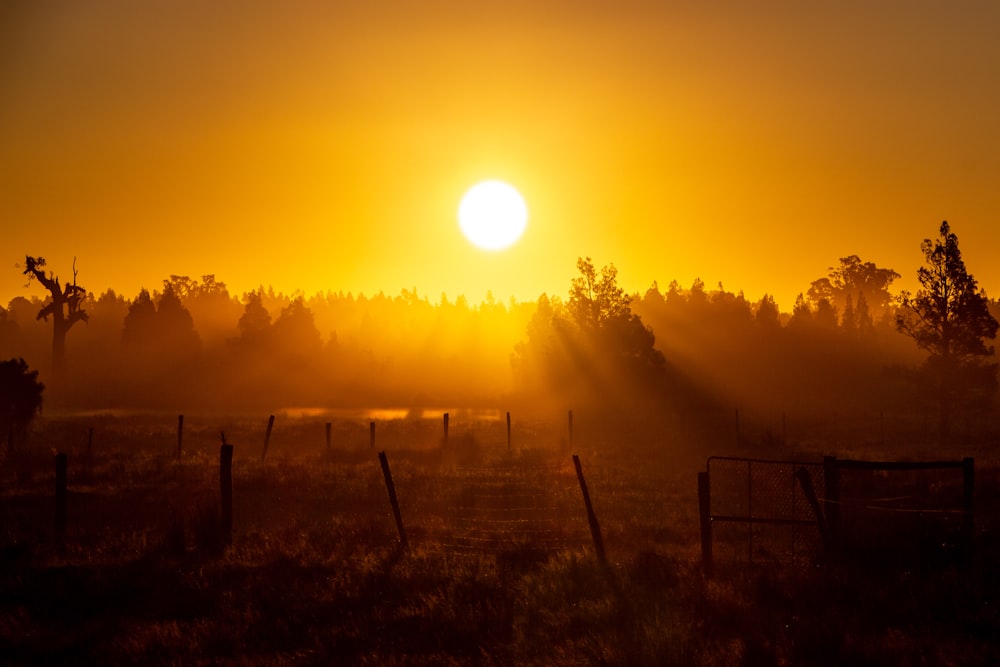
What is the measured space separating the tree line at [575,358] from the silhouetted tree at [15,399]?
41913 mm

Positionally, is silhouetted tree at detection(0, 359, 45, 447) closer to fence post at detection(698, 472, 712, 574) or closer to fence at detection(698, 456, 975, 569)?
fence at detection(698, 456, 975, 569)

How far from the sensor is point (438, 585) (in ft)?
43.0

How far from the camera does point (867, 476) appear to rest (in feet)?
79.8

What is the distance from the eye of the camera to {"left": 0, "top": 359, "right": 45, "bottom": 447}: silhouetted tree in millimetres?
34750

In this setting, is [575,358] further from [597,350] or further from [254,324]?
[254,324]

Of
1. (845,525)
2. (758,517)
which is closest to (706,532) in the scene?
(845,525)

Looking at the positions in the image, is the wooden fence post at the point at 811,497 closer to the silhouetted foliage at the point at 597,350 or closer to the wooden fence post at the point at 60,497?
the wooden fence post at the point at 60,497

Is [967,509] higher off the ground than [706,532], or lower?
higher

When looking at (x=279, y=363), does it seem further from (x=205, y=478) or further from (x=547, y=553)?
(x=547, y=553)

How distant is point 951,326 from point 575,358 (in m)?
29.0

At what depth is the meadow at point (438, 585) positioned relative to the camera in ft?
33.2

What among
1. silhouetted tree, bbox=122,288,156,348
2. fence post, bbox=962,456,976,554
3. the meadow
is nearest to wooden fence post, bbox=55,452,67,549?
the meadow

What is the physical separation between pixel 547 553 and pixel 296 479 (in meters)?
13.0

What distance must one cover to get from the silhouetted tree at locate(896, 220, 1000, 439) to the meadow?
29.2 m
